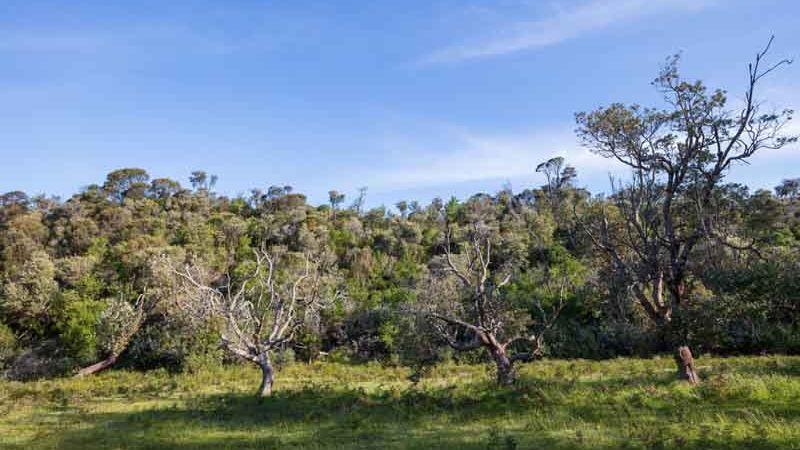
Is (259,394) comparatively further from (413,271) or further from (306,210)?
(306,210)

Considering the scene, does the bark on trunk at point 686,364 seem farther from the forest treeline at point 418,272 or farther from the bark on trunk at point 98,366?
the bark on trunk at point 98,366

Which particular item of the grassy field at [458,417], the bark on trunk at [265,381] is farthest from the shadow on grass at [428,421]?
the bark on trunk at [265,381]

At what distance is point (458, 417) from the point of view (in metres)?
14.6

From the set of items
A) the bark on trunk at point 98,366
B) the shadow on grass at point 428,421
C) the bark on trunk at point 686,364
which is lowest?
the bark on trunk at point 98,366

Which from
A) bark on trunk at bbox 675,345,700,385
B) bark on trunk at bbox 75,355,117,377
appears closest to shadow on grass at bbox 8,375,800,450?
bark on trunk at bbox 675,345,700,385

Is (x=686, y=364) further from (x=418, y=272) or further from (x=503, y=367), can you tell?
(x=418, y=272)

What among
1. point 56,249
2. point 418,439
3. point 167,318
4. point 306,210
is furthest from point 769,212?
point 56,249

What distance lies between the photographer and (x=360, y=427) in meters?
14.4

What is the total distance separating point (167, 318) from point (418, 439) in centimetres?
2769

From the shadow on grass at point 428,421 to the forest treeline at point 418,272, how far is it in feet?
6.50

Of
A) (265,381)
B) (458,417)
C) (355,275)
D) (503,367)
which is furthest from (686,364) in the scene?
(355,275)

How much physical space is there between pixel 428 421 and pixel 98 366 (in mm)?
27090

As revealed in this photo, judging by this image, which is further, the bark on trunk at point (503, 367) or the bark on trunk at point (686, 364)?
the bark on trunk at point (503, 367)

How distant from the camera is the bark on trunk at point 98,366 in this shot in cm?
3325
